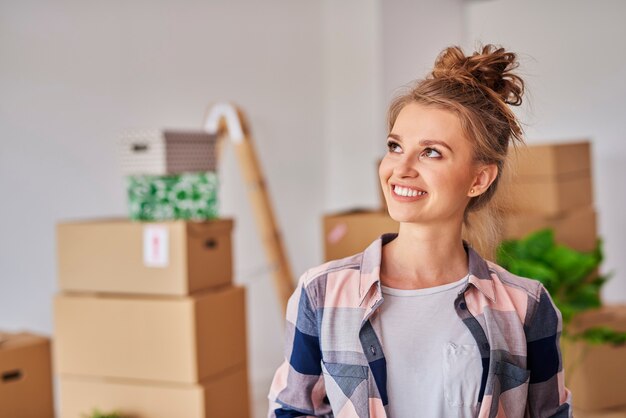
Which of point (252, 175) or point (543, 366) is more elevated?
point (252, 175)

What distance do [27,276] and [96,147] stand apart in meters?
0.61

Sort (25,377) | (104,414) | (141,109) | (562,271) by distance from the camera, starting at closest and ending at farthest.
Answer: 1. (25,377)
2. (104,414)
3. (562,271)
4. (141,109)

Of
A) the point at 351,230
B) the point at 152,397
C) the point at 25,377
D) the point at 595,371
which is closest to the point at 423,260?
the point at 152,397

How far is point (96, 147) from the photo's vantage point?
3506mm

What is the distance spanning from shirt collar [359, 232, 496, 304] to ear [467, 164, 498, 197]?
95 millimetres

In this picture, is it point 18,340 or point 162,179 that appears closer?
point 18,340

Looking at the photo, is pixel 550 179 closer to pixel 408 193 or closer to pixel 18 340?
pixel 18 340

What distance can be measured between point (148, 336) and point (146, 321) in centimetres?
5

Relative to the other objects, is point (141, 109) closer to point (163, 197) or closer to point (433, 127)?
point (163, 197)

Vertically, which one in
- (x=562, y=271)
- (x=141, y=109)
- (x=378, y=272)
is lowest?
(x=562, y=271)

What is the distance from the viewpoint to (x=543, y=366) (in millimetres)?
1251

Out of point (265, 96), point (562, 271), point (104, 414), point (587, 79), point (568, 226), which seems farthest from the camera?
point (587, 79)

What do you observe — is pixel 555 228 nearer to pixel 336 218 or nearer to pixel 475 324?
pixel 336 218

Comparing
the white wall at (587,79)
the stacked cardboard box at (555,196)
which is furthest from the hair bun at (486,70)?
the white wall at (587,79)
